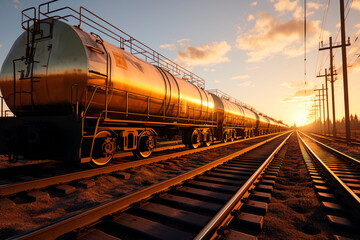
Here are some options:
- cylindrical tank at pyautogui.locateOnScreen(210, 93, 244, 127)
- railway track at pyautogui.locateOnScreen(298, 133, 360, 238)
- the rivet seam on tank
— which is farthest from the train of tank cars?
cylindrical tank at pyautogui.locateOnScreen(210, 93, 244, 127)

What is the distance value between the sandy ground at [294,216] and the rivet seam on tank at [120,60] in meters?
5.71

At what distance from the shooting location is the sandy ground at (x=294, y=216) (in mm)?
2707

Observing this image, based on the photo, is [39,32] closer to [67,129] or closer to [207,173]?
[67,129]

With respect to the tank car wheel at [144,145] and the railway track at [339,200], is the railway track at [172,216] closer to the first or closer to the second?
the railway track at [339,200]

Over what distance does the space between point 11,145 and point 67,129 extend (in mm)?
1572

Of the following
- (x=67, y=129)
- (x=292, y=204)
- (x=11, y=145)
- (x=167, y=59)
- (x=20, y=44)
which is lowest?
(x=292, y=204)

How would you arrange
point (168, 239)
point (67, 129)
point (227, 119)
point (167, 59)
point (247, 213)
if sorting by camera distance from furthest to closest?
point (227, 119) < point (167, 59) < point (67, 129) < point (247, 213) < point (168, 239)

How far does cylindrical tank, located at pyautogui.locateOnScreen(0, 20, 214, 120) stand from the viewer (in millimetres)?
5301

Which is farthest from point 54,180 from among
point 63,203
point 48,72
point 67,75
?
point 48,72

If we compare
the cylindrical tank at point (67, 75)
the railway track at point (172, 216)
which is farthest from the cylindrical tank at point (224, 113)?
the railway track at point (172, 216)

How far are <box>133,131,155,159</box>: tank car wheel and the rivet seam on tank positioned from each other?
8.60ft

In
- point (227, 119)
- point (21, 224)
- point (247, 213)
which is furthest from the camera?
point (227, 119)

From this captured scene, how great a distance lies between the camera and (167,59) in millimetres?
9852

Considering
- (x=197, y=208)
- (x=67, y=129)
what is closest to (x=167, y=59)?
(x=67, y=129)
